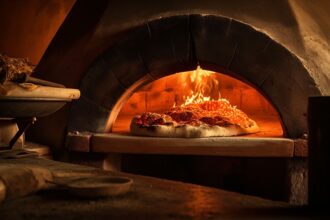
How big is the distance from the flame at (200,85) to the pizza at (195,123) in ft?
2.89

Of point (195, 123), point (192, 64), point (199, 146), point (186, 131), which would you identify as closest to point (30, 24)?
point (192, 64)

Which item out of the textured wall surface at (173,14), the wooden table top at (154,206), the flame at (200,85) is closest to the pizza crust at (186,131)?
the textured wall surface at (173,14)

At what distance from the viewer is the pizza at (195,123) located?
4.07 meters

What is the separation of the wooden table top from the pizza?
172 centimetres

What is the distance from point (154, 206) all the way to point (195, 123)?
2.29 metres

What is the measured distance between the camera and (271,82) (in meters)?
4.02

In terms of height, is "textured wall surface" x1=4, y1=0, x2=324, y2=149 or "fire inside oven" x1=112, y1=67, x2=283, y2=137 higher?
"textured wall surface" x1=4, y1=0, x2=324, y2=149

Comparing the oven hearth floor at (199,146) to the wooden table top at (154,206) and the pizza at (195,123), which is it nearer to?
the pizza at (195,123)

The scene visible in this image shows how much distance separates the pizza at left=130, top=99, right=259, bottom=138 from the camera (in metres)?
4.07

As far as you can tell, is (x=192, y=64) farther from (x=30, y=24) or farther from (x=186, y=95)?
(x=30, y=24)


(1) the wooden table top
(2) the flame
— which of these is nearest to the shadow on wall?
(2) the flame

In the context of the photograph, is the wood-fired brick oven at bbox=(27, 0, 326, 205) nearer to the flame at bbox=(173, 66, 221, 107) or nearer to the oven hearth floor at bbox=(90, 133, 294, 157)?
the oven hearth floor at bbox=(90, 133, 294, 157)

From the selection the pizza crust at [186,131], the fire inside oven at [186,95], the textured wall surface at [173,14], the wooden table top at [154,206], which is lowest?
the wooden table top at [154,206]

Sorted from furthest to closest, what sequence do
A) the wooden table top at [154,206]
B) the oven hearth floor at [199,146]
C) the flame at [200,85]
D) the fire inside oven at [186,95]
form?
the fire inside oven at [186,95] → the flame at [200,85] → the oven hearth floor at [199,146] → the wooden table top at [154,206]
